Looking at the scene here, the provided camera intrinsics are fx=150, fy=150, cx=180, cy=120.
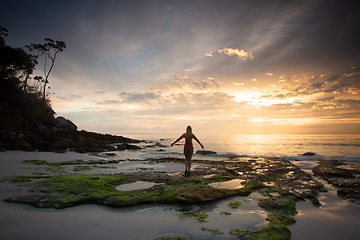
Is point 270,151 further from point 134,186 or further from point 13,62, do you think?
point 13,62

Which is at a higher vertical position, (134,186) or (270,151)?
(134,186)

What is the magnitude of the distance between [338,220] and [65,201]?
695 cm

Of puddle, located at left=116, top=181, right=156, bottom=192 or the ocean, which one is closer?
puddle, located at left=116, top=181, right=156, bottom=192

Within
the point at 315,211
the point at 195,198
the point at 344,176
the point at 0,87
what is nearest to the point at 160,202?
the point at 195,198

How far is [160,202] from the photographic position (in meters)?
4.23

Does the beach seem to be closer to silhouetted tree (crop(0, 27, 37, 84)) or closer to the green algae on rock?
the green algae on rock

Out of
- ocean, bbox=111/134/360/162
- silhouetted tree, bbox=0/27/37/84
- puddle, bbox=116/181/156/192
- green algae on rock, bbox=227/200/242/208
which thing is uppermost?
silhouetted tree, bbox=0/27/37/84

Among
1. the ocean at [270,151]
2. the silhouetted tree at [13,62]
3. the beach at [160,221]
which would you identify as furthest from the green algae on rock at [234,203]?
the silhouetted tree at [13,62]

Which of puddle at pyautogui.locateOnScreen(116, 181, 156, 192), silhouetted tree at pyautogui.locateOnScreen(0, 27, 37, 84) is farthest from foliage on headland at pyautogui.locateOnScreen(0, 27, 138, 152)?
puddle at pyautogui.locateOnScreen(116, 181, 156, 192)

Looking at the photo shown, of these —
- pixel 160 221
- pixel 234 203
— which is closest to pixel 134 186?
pixel 160 221

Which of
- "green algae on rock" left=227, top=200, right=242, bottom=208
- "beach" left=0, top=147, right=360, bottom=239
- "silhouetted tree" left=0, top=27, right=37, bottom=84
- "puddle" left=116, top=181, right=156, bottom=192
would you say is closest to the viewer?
"beach" left=0, top=147, right=360, bottom=239

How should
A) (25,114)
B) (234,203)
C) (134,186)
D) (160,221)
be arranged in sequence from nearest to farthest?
(160,221) → (234,203) → (134,186) → (25,114)

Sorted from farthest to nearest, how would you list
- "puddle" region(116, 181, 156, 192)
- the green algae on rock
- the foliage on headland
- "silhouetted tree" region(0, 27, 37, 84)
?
"silhouetted tree" region(0, 27, 37, 84), the foliage on headland, "puddle" region(116, 181, 156, 192), the green algae on rock

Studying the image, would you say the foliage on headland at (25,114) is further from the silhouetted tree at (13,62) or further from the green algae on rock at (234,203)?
the green algae on rock at (234,203)
